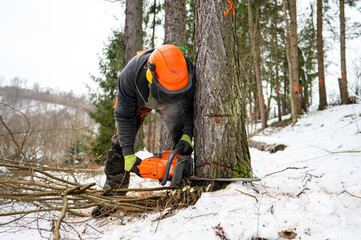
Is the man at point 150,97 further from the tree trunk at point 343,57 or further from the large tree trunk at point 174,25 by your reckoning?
the tree trunk at point 343,57

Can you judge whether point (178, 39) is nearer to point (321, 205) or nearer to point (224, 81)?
point (224, 81)

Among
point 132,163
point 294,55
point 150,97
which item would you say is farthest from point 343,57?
point 132,163

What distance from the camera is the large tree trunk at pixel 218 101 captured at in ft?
→ 6.57

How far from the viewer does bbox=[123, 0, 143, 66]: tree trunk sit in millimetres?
6586

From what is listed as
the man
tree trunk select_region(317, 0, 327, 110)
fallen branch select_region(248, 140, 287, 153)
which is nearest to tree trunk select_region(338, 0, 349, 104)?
tree trunk select_region(317, 0, 327, 110)

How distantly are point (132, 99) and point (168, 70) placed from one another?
646 millimetres

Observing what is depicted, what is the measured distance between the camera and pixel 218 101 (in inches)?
79.6

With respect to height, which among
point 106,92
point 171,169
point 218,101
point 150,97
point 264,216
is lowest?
point 264,216

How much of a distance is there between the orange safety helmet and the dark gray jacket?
10.1 inches

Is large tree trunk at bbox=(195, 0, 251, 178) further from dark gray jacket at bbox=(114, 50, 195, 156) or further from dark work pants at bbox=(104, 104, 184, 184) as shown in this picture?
dark work pants at bbox=(104, 104, 184, 184)

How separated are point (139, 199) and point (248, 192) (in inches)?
40.5

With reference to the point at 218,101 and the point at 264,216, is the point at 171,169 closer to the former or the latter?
the point at 218,101

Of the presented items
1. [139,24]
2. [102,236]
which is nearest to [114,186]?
[102,236]

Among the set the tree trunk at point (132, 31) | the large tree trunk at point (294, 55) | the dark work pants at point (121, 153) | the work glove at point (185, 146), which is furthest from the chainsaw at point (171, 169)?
the large tree trunk at point (294, 55)
